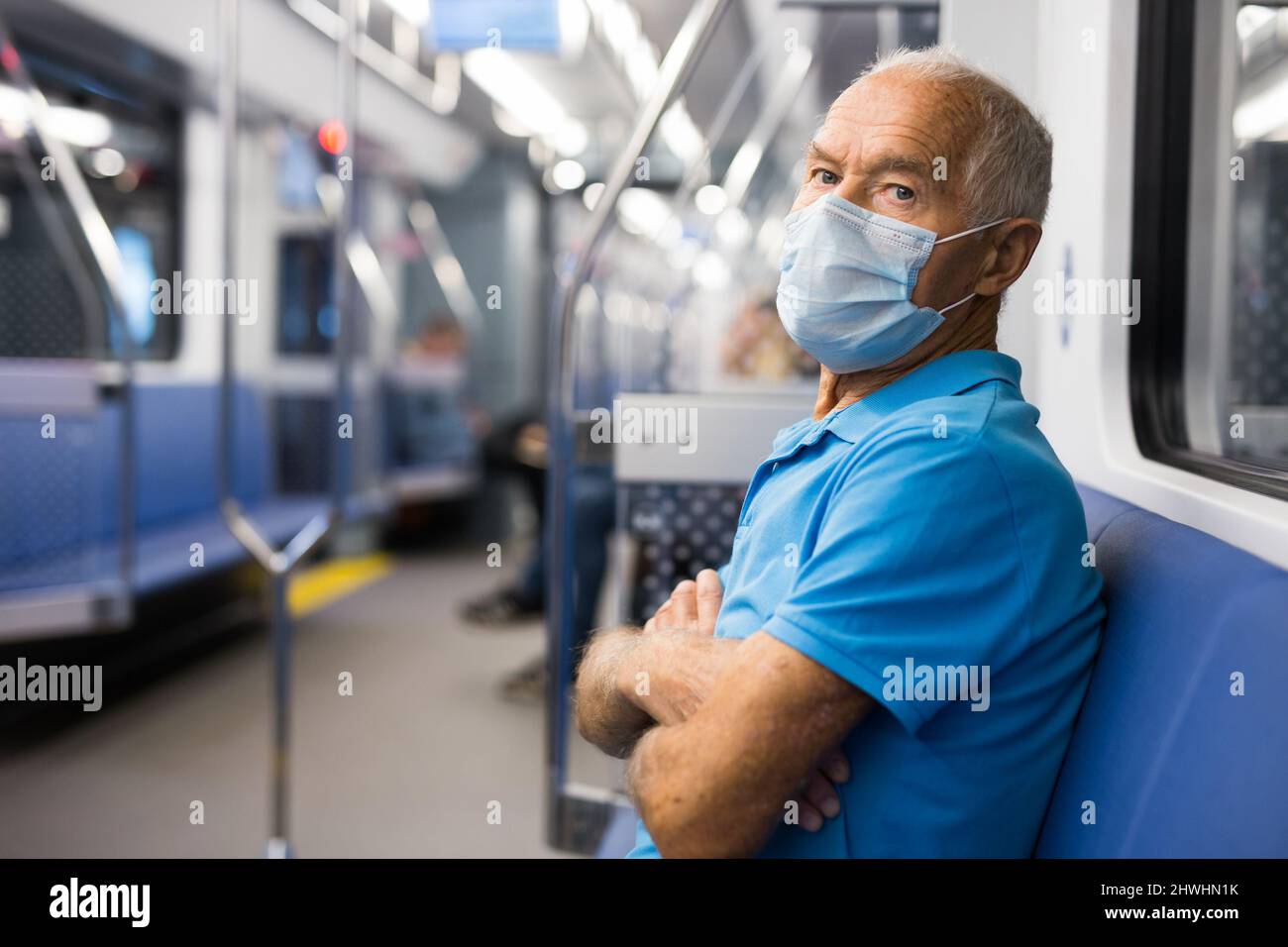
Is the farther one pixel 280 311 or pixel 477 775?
pixel 280 311

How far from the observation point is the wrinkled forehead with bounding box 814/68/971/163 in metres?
1.24

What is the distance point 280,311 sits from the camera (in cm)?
789

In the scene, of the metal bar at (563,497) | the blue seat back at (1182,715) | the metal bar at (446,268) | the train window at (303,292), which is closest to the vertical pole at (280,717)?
the metal bar at (563,497)

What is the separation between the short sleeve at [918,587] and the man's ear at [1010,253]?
0.30 meters

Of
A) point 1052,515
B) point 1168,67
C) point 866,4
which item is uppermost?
point 866,4

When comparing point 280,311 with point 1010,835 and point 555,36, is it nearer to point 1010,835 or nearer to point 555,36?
point 555,36

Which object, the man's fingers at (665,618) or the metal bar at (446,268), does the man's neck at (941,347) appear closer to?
the man's fingers at (665,618)

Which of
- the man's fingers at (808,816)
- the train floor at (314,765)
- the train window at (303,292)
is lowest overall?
the train floor at (314,765)

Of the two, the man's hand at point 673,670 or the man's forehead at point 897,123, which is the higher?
the man's forehead at point 897,123

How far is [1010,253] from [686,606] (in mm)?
583

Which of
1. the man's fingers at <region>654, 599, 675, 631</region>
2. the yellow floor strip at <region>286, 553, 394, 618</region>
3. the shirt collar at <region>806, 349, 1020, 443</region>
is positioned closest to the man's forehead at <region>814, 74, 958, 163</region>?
the shirt collar at <region>806, 349, 1020, 443</region>

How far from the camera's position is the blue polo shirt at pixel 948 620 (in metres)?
1.04
